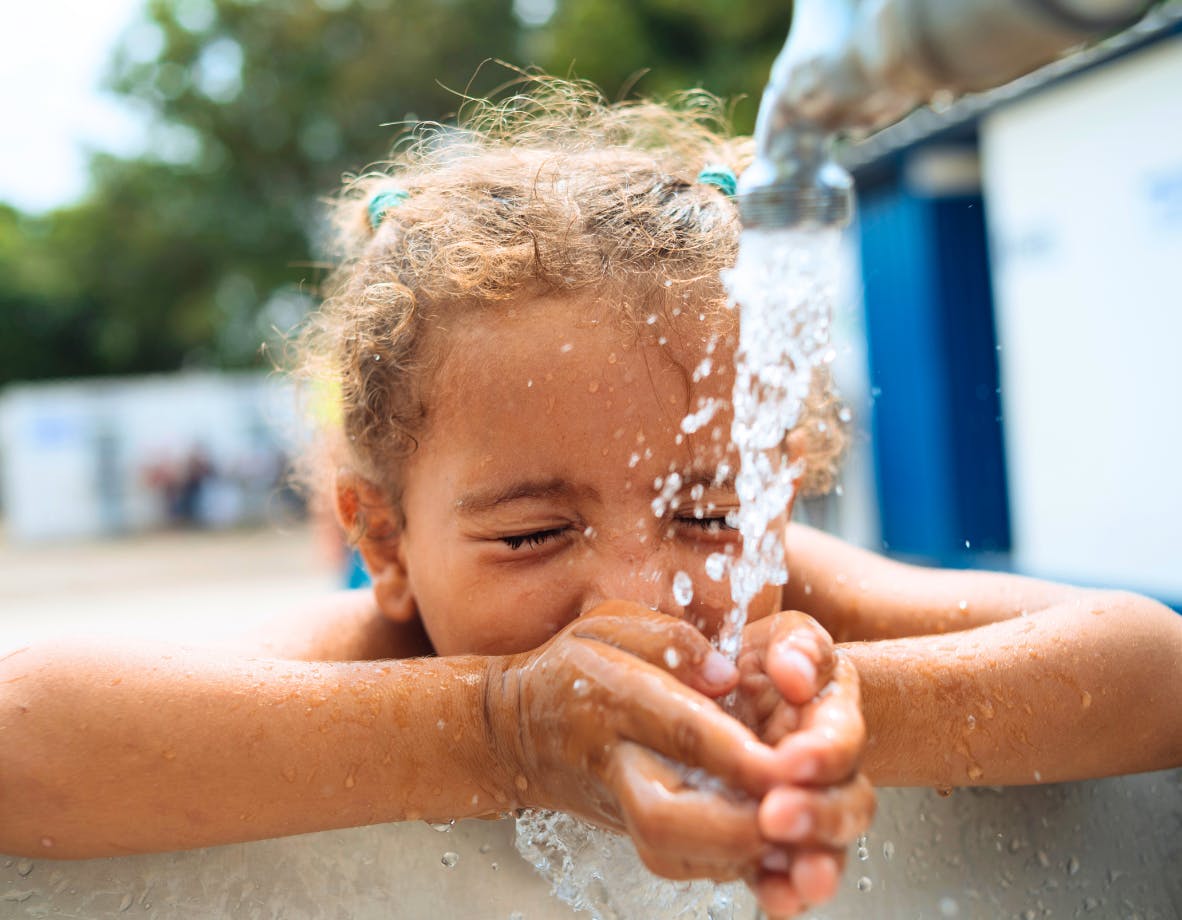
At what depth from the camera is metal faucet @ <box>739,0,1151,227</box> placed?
0.73 meters

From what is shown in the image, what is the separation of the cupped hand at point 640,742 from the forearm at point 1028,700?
0.94ft

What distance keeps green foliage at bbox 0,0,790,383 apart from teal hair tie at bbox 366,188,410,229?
39.9ft

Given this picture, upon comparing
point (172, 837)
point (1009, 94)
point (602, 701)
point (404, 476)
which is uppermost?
point (1009, 94)

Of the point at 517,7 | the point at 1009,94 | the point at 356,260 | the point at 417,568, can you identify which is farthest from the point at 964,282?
the point at 517,7

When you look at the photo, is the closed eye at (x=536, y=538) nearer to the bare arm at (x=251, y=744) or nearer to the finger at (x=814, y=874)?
the bare arm at (x=251, y=744)

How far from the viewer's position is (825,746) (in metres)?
0.76

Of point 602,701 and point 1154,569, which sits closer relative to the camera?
point 602,701

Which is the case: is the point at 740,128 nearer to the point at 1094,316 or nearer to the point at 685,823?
the point at 1094,316

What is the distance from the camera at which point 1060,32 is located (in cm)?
73

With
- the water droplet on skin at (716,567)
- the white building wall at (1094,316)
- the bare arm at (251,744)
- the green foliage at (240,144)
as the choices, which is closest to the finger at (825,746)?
the bare arm at (251,744)

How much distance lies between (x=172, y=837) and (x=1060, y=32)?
38.4 inches

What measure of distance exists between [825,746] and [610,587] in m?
0.44

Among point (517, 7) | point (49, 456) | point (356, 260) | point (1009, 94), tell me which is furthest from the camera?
point (517, 7)

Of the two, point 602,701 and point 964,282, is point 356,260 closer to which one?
point 602,701
